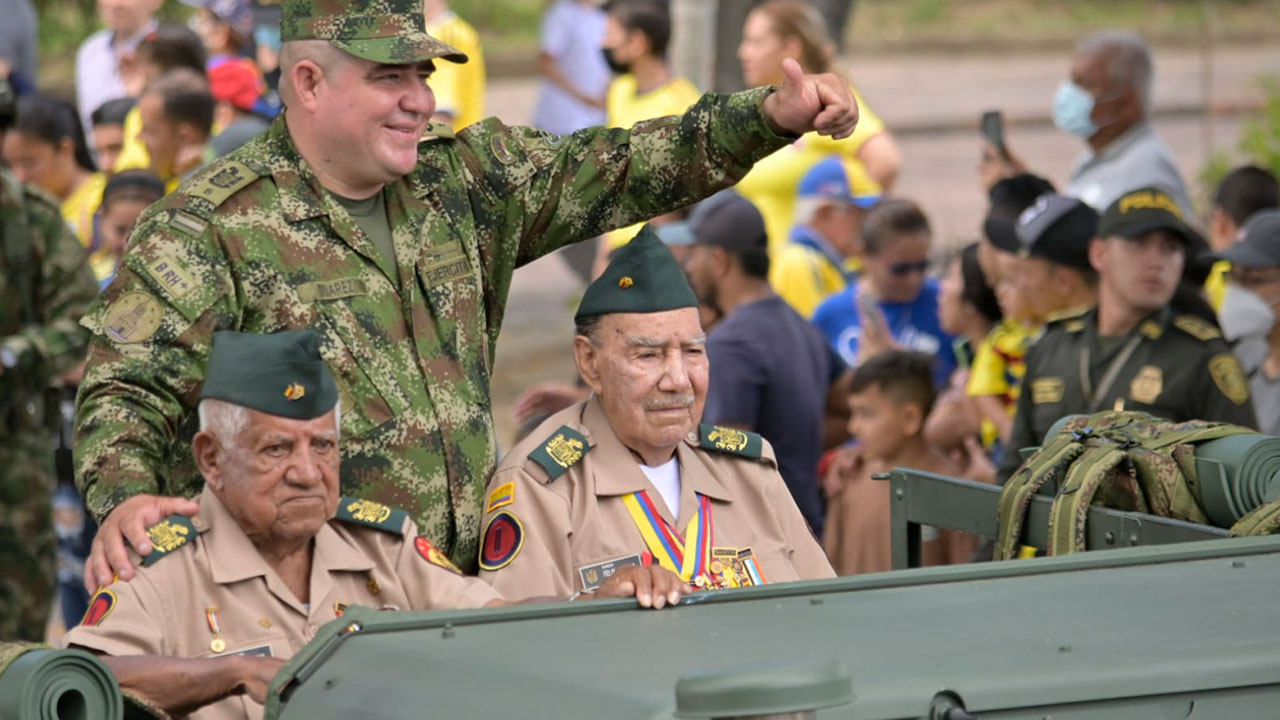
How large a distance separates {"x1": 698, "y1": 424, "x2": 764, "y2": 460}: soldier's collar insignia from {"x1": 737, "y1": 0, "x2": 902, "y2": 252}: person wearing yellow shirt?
4562mm

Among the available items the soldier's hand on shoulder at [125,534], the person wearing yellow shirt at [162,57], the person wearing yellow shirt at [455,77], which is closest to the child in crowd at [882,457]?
the soldier's hand on shoulder at [125,534]

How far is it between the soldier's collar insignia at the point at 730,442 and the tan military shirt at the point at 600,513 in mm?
19

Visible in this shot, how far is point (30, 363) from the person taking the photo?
725 cm

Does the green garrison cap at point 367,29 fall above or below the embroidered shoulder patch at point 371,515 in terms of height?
above

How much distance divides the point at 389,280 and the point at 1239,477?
1816 mm

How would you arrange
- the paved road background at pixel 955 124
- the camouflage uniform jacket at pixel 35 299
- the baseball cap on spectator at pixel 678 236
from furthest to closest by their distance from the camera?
the paved road background at pixel 955 124 < the baseball cap on spectator at pixel 678 236 < the camouflage uniform jacket at pixel 35 299

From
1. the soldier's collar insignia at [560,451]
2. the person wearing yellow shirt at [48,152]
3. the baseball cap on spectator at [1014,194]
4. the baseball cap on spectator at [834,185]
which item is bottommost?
the soldier's collar insignia at [560,451]

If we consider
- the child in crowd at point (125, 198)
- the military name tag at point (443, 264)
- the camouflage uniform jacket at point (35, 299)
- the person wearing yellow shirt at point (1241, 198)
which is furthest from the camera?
the person wearing yellow shirt at point (1241, 198)

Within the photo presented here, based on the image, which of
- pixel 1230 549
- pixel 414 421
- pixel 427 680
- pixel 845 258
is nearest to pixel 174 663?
pixel 427 680

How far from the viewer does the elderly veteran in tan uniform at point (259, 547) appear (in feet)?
12.1

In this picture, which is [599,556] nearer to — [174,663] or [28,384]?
[174,663]

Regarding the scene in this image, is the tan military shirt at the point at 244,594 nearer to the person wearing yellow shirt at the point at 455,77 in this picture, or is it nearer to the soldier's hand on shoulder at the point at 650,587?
the soldier's hand on shoulder at the point at 650,587

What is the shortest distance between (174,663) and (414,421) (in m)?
1.02

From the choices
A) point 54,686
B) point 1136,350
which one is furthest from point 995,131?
point 54,686
